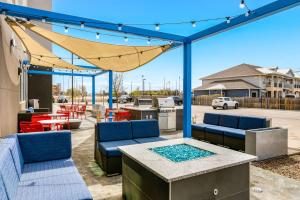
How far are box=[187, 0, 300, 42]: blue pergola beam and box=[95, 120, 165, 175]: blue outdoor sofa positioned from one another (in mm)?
2510

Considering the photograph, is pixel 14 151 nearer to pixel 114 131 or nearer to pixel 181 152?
pixel 114 131

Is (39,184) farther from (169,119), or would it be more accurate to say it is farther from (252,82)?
(252,82)

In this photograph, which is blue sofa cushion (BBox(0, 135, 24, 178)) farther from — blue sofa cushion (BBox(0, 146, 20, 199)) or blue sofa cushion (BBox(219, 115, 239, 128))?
blue sofa cushion (BBox(219, 115, 239, 128))

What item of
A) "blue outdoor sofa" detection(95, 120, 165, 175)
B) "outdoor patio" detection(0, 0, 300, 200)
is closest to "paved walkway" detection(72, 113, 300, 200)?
"outdoor patio" detection(0, 0, 300, 200)

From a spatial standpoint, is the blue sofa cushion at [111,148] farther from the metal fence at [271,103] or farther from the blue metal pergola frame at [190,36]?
the metal fence at [271,103]

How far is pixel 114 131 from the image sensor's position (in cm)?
474

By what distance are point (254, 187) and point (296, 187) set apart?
2.32ft

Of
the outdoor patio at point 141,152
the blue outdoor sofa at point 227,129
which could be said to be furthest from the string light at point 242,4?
the blue outdoor sofa at point 227,129

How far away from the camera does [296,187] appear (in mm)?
3486

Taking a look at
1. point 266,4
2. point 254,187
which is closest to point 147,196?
point 254,187

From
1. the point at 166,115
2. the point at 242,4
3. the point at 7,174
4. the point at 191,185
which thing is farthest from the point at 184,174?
the point at 166,115

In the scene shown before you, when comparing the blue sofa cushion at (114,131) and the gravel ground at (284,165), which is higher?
the blue sofa cushion at (114,131)

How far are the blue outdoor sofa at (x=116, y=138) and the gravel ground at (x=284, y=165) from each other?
2.33 metres

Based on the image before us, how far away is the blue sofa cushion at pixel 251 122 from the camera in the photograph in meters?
5.74
